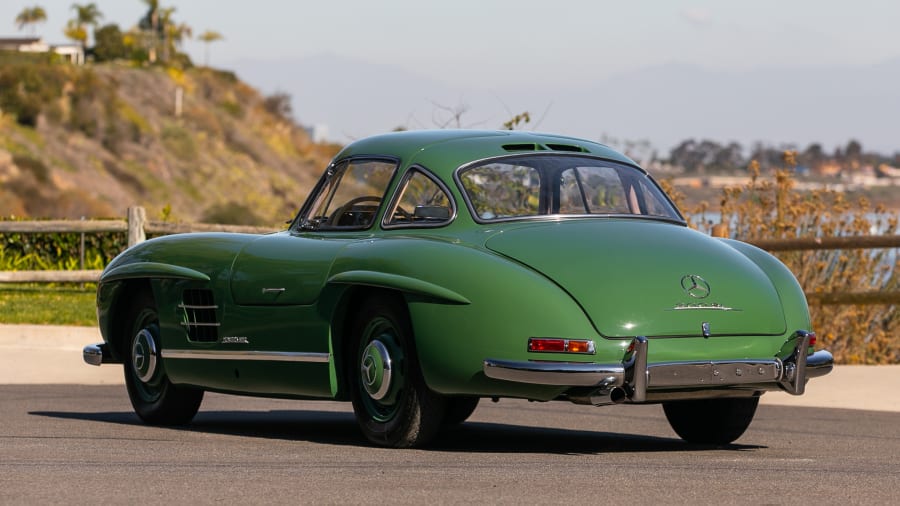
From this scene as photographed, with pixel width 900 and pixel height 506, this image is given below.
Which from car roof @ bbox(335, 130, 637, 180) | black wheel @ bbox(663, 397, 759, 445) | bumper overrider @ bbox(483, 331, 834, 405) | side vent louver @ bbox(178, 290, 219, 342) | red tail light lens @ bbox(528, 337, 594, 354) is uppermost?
car roof @ bbox(335, 130, 637, 180)

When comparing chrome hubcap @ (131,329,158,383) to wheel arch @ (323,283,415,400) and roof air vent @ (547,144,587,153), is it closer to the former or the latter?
wheel arch @ (323,283,415,400)

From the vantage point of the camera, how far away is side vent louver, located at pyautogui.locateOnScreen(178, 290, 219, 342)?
946 centimetres

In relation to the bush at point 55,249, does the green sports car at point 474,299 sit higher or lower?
higher

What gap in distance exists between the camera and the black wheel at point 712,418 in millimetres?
8913

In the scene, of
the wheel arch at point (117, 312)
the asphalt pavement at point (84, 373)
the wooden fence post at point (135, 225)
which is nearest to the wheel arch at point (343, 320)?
the wheel arch at point (117, 312)

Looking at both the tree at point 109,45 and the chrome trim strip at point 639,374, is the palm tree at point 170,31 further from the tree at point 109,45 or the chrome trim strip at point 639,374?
the chrome trim strip at point 639,374

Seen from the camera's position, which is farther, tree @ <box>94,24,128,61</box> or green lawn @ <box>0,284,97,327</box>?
tree @ <box>94,24,128,61</box>

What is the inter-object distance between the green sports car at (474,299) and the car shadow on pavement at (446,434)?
210mm

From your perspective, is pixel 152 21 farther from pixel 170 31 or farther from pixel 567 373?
pixel 567 373

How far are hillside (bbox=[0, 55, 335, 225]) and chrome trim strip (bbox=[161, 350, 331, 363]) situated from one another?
170 feet

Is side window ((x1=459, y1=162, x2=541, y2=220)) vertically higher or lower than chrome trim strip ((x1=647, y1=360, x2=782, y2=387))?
higher

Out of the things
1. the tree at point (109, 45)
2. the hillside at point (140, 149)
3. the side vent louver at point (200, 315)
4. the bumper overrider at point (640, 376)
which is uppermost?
the bumper overrider at point (640, 376)

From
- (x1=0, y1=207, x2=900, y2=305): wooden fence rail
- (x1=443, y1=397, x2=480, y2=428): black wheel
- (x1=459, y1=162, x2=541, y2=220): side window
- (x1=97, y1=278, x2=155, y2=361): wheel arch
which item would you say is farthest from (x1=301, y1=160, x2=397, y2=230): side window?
(x1=0, y1=207, x2=900, y2=305): wooden fence rail

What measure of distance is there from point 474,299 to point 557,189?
1.25m
